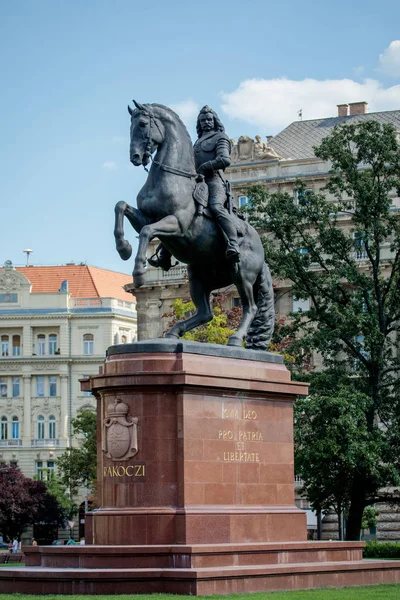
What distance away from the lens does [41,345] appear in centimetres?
9588

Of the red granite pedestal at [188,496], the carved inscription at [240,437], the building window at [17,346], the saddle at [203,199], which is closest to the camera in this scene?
the red granite pedestal at [188,496]

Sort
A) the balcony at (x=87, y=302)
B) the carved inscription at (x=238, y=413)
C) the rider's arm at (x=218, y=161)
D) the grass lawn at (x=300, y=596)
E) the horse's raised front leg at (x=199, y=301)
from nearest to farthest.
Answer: the grass lawn at (x=300, y=596) < the carved inscription at (x=238, y=413) < the rider's arm at (x=218, y=161) < the horse's raised front leg at (x=199, y=301) < the balcony at (x=87, y=302)

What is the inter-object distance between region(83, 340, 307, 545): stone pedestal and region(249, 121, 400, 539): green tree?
63.8 ft

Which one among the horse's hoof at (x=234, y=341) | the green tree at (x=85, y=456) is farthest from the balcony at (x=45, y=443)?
the horse's hoof at (x=234, y=341)

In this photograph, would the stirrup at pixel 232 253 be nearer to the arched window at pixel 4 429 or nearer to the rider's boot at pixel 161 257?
the rider's boot at pixel 161 257

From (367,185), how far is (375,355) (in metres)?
5.23

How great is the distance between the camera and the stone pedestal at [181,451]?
19.6 m

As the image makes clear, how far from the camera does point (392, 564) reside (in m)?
21.8

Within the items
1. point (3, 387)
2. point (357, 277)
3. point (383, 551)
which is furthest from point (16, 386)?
point (357, 277)

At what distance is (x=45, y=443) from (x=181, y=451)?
7368 centimetres

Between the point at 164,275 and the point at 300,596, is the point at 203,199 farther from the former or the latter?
the point at 164,275

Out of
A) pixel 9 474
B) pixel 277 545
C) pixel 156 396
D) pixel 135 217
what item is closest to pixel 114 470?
pixel 156 396

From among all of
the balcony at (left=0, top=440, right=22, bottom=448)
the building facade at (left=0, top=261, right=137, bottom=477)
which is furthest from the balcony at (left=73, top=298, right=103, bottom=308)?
the balcony at (left=0, top=440, right=22, bottom=448)

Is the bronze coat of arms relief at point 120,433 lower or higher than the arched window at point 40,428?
lower
